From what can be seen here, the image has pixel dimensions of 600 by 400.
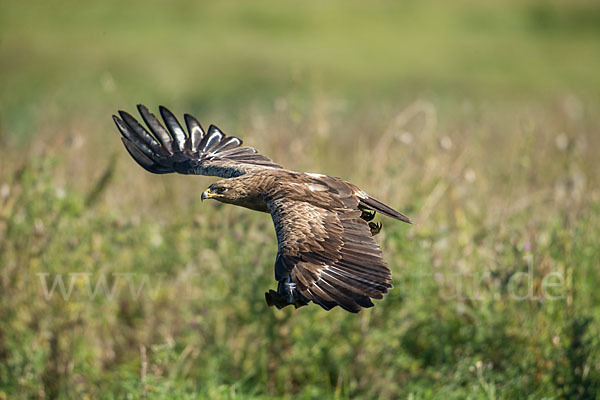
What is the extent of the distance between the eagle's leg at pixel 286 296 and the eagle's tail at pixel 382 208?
1.14 m

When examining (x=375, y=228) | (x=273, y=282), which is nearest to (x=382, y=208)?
(x=375, y=228)

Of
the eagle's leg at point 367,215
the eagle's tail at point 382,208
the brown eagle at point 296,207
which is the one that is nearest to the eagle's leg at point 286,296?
the brown eagle at point 296,207

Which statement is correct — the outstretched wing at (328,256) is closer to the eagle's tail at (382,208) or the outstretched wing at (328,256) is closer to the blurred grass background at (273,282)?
the eagle's tail at (382,208)

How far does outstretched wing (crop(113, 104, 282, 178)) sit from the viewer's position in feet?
19.0

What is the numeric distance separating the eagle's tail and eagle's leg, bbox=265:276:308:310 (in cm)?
114

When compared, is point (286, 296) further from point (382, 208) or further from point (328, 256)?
point (382, 208)

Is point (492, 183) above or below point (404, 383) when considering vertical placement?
above

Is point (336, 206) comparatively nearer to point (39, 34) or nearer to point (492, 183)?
point (492, 183)

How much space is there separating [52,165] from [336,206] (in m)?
2.23

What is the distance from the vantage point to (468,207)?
6141 millimetres

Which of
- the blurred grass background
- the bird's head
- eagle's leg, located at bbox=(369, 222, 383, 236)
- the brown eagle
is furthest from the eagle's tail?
the bird's head

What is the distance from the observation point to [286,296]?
13.1 feet

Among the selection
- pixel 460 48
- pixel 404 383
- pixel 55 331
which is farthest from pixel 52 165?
pixel 460 48

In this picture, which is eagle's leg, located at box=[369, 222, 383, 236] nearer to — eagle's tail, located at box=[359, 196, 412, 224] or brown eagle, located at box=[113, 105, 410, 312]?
brown eagle, located at box=[113, 105, 410, 312]
